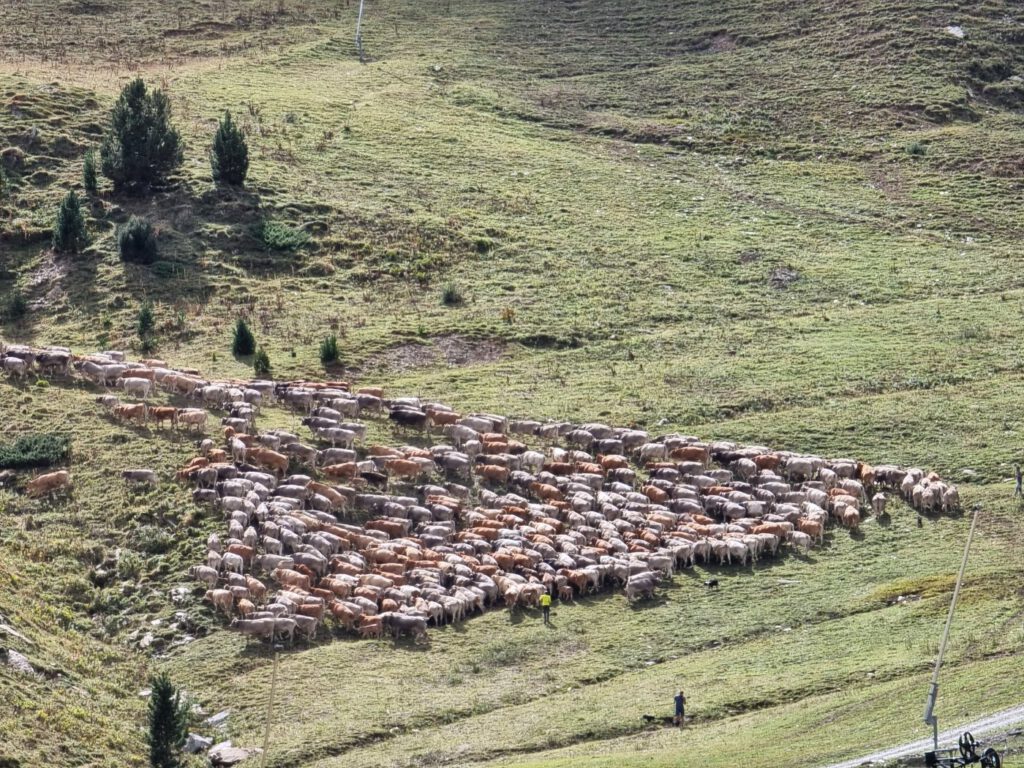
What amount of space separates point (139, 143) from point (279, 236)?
8610mm

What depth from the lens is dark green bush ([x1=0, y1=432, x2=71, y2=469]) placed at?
158 ft

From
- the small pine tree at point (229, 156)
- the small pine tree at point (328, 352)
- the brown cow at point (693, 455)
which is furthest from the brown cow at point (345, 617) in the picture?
the small pine tree at point (229, 156)

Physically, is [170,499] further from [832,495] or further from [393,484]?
[832,495]

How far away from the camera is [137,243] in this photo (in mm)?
67500

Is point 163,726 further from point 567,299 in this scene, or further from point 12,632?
point 567,299

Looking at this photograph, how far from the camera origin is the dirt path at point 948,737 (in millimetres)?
29781

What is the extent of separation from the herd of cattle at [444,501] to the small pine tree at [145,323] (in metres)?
5.62

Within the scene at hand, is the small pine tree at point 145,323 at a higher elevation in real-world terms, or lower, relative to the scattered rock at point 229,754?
higher

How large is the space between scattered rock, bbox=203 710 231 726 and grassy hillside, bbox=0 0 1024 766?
42 centimetres

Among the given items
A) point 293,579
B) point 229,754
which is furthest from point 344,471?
point 229,754

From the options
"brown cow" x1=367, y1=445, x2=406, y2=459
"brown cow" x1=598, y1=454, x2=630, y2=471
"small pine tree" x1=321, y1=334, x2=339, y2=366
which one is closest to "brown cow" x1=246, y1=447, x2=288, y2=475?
"brown cow" x1=367, y1=445, x2=406, y2=459

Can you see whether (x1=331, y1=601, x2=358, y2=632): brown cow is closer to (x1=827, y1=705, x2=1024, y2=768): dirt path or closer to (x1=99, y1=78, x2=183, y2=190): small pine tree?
(x1=827, y1=705, x2=1024, y2=768): dirt path

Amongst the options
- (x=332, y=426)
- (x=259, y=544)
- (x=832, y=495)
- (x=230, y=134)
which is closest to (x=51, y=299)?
(x=230, y=134)

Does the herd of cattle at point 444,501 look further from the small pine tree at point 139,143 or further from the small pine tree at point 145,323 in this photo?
the small pine tree at point 139,143
